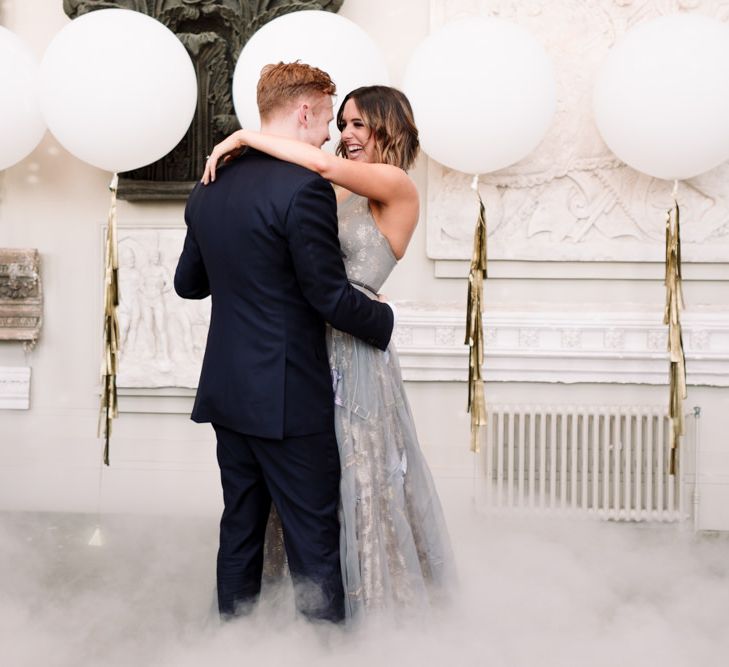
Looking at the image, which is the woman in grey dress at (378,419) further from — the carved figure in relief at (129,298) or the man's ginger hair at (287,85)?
the carved figure in relief at (129,298)

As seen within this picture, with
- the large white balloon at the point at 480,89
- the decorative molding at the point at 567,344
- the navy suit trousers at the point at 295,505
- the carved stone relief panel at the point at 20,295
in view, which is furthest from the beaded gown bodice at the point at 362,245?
the carved stone relief panel at the point at 20,295

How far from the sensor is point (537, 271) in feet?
10.6

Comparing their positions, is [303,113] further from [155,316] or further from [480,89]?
[155,316]

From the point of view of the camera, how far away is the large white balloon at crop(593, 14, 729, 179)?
8.41 ft

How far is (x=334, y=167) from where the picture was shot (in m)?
1.67

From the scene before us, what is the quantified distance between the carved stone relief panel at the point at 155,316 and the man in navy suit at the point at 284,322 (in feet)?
4.87

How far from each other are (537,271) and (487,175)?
0.43 m

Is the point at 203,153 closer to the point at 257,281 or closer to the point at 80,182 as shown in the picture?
the point at 80,182

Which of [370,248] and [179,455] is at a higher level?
[370,248]

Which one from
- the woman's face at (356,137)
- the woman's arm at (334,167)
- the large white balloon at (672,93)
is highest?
the large white balloon at (672,93)

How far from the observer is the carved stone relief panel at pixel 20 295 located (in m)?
3.31

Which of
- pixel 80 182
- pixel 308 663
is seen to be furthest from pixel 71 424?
pixel 308 663

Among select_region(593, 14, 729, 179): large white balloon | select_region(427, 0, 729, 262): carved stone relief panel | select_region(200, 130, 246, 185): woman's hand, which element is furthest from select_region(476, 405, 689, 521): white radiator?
select_region(200, 130, 246, 185): woman's hand

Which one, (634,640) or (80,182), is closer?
(634,640)
